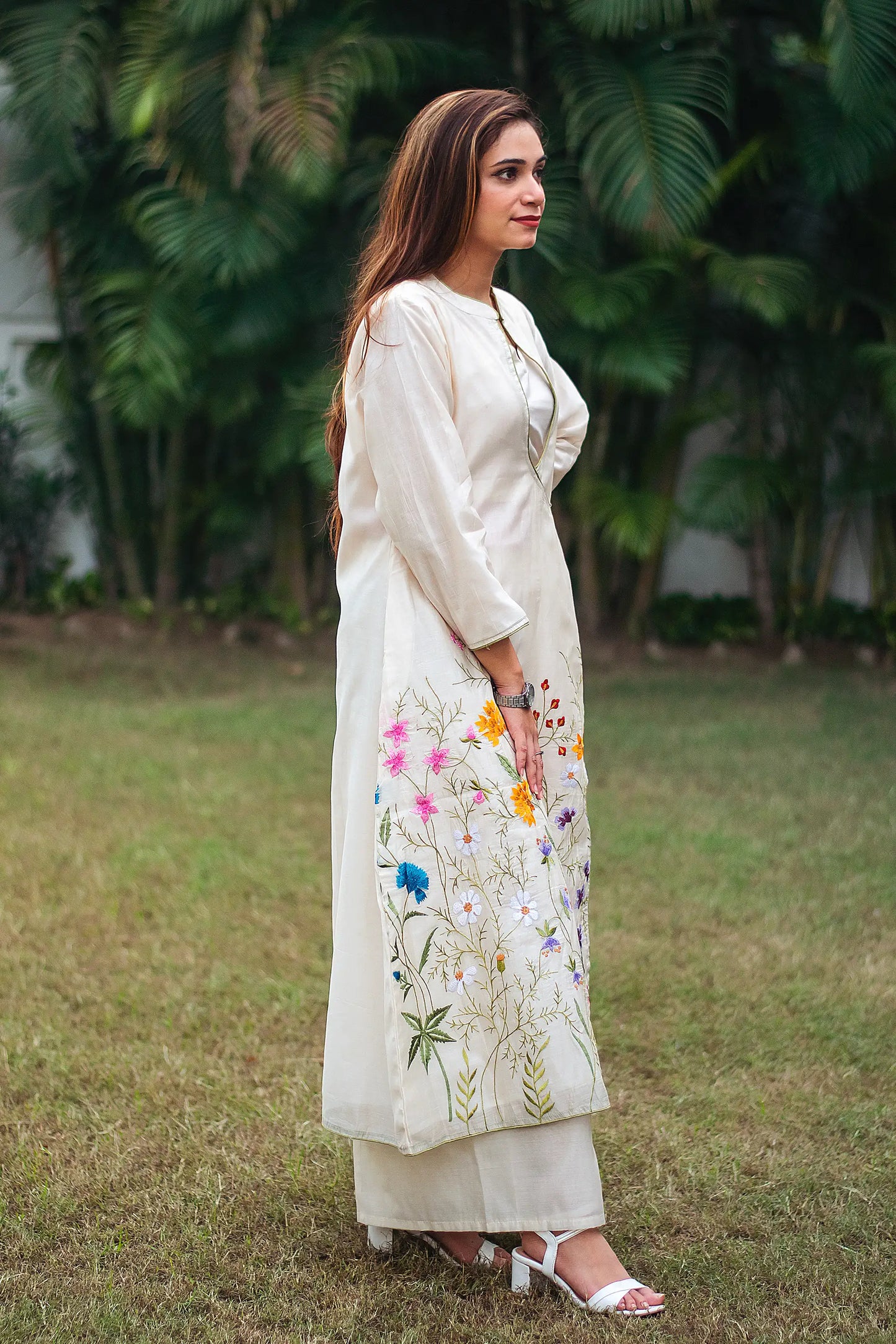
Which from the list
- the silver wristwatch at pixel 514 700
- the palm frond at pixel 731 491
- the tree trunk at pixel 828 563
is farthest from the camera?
the tree trunk at pixel 828 563

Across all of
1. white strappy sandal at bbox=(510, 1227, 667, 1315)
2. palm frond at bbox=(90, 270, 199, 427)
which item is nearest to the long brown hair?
white strappy sandal at bbox=(510, 1227, 667, 1315)

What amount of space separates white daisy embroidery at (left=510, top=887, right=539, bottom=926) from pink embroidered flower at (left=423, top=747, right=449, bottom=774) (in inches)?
7.8

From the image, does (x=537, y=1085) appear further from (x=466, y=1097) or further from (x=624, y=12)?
(x=624, y=12)

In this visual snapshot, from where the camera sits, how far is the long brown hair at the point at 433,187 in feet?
6.42

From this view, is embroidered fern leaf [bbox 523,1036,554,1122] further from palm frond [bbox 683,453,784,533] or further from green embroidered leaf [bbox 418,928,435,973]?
palm frond [bbox 683,453,784,533]

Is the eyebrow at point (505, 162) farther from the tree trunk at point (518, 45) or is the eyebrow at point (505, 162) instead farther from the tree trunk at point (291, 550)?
the tree trunk at point (291, 550)

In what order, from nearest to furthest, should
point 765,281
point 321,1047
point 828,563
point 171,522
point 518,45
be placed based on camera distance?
point 321,1047
point 765,281
point 518,45
point 828,563
point 171,522

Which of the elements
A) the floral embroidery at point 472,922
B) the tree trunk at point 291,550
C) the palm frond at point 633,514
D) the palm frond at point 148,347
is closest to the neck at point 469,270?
the floral embroidery at point 472,922

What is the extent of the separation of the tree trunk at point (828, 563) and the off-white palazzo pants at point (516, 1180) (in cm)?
594

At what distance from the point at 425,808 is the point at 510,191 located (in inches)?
34.4

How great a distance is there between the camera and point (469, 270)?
2.04 metres

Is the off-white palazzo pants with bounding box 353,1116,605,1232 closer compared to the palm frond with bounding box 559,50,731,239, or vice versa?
the off-white palazzo pants with bounding box 353,1116,605,1232

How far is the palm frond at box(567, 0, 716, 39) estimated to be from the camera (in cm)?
616

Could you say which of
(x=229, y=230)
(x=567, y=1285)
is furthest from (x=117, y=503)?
(x=567, y=1285)
